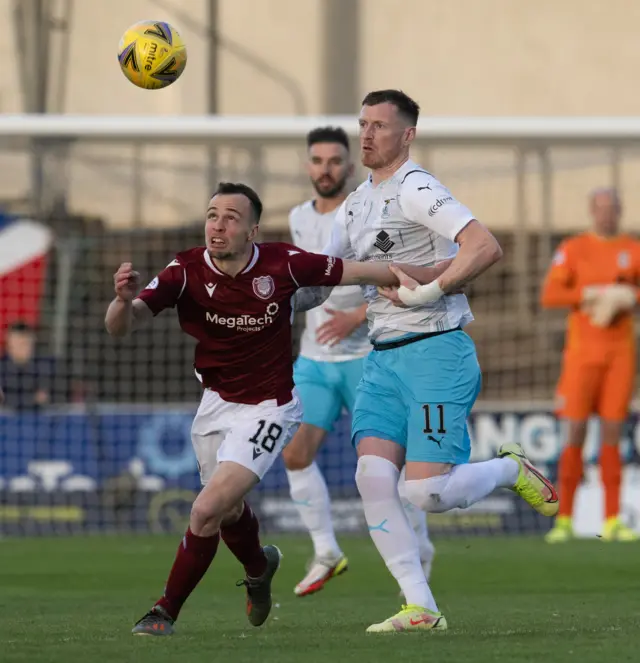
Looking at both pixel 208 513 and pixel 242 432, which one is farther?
pixel 242 432

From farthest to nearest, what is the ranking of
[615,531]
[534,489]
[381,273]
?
[615,531] → [534,489] → [381,273]

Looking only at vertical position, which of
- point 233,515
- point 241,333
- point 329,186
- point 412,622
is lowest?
point 412,622

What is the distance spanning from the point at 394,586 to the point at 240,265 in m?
3.03

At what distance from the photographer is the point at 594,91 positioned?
2236cm

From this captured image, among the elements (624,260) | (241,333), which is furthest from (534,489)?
(624,260)

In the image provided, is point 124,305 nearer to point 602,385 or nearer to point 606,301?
point 606,301

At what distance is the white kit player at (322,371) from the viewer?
9.14 meters

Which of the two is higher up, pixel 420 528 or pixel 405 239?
pixel 405 239

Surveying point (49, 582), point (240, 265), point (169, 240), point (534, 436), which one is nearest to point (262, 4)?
point (169, 240)

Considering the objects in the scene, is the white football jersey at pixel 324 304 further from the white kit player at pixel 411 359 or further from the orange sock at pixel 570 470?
the orange sock at pixel 570 470

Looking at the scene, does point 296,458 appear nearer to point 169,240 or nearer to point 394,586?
point 394,586

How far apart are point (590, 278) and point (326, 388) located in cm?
412

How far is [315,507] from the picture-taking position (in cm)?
922

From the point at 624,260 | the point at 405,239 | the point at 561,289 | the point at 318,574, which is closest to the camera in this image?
the point at 405,239
